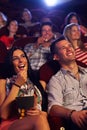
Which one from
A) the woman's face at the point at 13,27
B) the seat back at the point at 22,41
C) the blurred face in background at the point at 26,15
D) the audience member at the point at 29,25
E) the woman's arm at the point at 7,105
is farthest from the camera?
the blurred face in background at the point at 26,15

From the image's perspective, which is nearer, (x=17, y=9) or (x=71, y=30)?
(x=71, y=30)

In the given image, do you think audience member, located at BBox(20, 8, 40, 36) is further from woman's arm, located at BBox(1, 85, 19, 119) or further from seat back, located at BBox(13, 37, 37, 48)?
woman's arm, located at BBox(1, 85, 19, 119)

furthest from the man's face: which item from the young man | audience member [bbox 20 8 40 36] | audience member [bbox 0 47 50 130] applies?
audience member [bbox 20 8 40 36]

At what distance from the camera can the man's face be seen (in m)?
1.65

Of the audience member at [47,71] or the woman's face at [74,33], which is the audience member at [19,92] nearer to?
the audience member at [47,71]

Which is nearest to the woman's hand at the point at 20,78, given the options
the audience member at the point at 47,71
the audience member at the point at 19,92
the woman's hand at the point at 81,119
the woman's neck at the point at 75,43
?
the audience member at the point at 19,92

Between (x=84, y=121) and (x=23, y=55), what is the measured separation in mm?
512

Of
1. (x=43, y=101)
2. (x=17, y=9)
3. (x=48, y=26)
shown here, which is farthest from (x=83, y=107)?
(x=17, y=9)

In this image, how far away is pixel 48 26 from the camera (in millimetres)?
2398

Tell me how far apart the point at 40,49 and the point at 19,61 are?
70 cm

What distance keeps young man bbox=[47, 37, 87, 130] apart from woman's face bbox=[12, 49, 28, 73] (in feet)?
0.49

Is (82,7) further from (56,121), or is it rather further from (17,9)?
(56,121)

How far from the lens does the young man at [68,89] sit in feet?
4.39

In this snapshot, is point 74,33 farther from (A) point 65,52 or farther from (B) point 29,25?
(B) point 29,25
